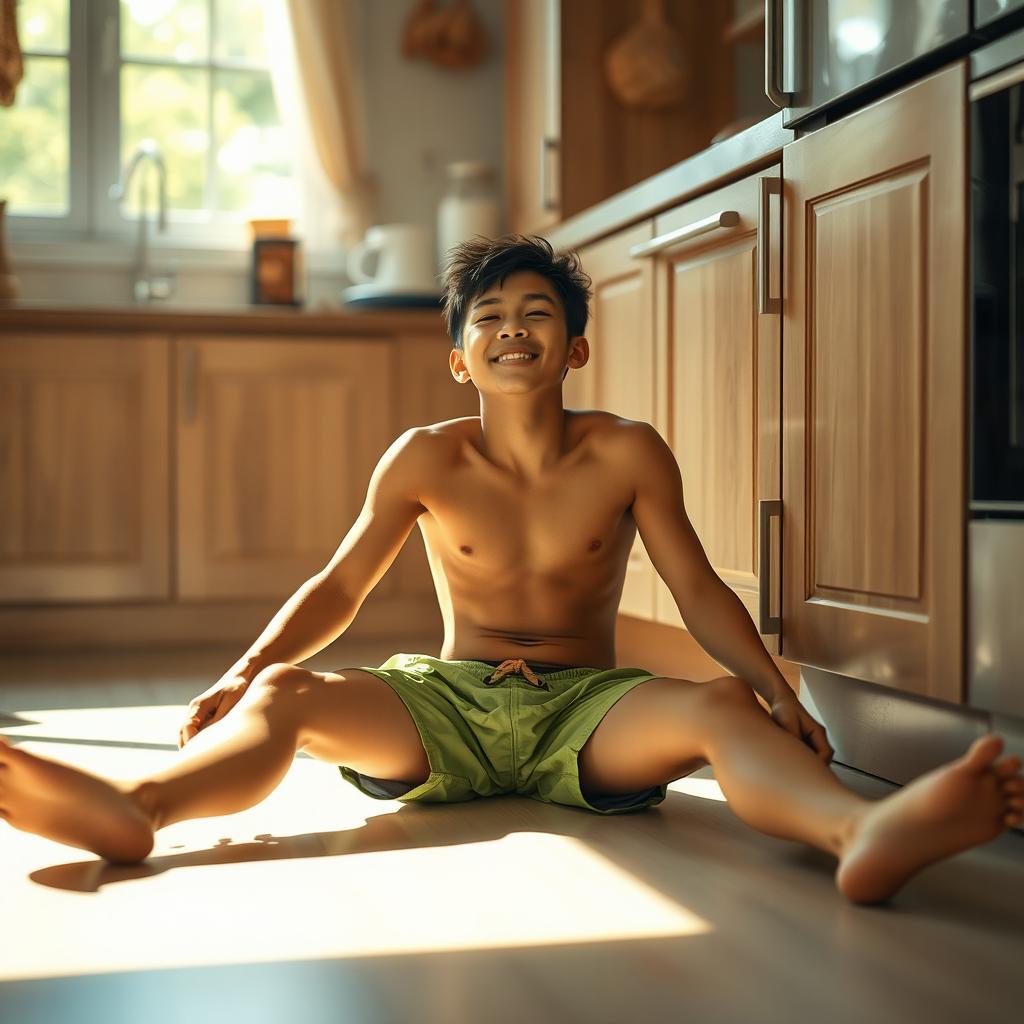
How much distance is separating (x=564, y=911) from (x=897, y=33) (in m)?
1.06

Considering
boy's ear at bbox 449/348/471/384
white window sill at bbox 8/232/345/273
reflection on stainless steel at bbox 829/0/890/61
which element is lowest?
boy's ear at bbox 449/348/471/384

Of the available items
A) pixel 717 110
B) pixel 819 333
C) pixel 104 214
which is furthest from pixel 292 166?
pixel 819 333

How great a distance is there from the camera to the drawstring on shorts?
4.88 feet

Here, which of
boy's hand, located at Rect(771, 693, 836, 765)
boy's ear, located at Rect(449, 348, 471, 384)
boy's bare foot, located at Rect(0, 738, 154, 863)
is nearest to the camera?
boy's bare foot, located at Rect(0, 738, 154, 863)

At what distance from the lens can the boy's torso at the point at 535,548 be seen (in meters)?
1.56

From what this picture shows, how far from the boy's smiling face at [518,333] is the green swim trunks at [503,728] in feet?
1.14

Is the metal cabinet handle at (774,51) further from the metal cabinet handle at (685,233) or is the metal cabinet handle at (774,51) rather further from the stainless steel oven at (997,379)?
the stainless steel oven at (997,379)

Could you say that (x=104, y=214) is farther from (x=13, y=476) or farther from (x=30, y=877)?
(x=30, y=877)

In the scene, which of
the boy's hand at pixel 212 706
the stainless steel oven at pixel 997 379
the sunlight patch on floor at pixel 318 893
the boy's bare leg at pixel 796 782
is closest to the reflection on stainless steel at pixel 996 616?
the stainless steel oven at pixel 997 379

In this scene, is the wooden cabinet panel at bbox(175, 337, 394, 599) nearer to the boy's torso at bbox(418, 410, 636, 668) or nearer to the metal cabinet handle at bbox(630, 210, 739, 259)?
the metal cabinet handle at bbox(630, 210, 739, 259)

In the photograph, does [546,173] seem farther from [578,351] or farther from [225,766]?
[225,766]

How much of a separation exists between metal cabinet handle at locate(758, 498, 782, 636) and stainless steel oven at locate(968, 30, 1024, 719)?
0.39m

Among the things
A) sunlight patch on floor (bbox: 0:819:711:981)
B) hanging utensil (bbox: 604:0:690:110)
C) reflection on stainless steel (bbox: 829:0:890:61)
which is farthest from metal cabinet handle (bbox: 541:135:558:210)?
sunlight patch on floor (bbox: 0:819:711:981)

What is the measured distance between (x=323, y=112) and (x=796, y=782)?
2.75 m
